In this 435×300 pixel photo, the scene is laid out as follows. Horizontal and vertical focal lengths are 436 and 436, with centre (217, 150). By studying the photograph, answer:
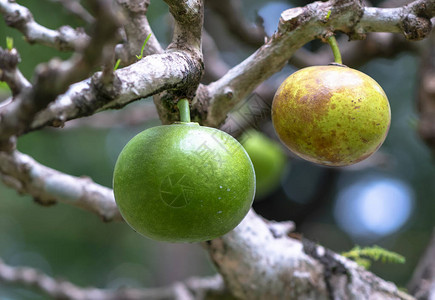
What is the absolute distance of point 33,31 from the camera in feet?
6.61

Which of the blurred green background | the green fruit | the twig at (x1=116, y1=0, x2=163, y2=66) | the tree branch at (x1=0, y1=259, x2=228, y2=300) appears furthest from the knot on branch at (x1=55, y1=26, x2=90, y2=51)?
the blurred green background

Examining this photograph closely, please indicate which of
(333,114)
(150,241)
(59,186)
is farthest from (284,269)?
(150,241)

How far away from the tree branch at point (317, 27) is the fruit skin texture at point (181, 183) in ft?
1.21

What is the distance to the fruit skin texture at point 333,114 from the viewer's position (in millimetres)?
1359

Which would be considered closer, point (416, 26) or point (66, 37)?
point (416, 26)

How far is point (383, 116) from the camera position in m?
1.40

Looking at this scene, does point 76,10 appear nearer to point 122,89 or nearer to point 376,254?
point 122,89

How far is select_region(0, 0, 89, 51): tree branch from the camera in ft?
6.36

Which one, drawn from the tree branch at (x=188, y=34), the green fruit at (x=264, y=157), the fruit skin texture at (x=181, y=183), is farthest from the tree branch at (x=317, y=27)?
the green fruit at (x=264, y=157)

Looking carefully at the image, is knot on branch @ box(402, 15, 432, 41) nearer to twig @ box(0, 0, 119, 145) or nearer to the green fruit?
twig @ box(0, 0, 119, 145)

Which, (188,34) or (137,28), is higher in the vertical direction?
(188,34)

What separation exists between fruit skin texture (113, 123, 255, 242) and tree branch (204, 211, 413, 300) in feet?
2.13

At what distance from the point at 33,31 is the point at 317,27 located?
1.31 m

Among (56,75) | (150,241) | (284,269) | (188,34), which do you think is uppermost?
(56,75)
